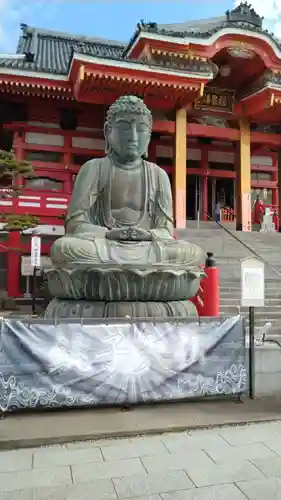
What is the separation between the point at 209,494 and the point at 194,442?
0.80m

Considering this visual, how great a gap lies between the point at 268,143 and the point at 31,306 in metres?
9.86

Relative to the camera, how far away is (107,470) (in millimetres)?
2768

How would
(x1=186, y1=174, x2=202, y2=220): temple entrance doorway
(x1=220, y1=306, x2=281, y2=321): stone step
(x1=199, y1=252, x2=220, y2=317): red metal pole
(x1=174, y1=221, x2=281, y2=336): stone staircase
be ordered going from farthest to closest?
1. (x1=186, y1=174, x2=202, y2=220): temple entrance doorway
2. (x1=174, y1=221, x2=281, y2=336): stone staircase
3. (x1=220, y1=306, x2=281, y2=321): stone step
4. (x1=199, y1=252, x2=220, y2=317): red metal pole

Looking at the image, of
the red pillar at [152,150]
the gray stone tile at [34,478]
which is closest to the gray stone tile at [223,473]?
the gray stone tile at [34,478]

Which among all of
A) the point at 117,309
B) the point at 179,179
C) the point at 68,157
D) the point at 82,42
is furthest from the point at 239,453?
the point at 82,42

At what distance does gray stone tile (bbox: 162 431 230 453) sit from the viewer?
3.15 meters

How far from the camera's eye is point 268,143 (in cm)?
1523

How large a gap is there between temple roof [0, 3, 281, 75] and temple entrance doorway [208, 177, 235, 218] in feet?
17.0

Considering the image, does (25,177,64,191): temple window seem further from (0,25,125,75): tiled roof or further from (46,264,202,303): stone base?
(46,264,202,303): stone base

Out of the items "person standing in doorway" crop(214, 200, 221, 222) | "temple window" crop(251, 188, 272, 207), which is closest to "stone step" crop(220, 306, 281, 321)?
"person standing in doorway" crop(214, 200, 221, 222)

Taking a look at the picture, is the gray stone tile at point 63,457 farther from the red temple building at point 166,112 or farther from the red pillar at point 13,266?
the red pillar at point 13,266

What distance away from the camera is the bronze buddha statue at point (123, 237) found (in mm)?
4582

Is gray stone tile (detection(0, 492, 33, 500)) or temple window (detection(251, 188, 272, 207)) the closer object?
gray stone tile (detection(0, 492, 33, 500))

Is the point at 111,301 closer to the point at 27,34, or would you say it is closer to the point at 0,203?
the point at 0,203
